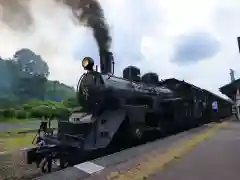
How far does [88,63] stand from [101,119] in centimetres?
181

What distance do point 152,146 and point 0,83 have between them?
32.9 metres

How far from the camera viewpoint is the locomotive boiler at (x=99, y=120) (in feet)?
24.6

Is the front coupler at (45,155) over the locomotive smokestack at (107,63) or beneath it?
beneath

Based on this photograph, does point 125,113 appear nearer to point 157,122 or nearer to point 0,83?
point 157,122

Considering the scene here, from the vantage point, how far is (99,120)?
27.2ft

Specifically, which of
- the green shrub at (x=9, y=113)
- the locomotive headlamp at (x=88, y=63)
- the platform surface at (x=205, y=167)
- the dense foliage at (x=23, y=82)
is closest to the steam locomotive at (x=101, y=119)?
the locomotive headlamp at (x=88, y=63)

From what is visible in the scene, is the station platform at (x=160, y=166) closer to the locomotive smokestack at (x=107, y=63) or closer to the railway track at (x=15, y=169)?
the railway track at (x=15, y=169)

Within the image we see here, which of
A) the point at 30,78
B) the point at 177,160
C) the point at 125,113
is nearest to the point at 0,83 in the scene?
the point at 30,78

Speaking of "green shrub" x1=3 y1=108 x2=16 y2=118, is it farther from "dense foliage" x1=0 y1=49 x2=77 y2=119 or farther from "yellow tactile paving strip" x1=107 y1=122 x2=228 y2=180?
"yellow tactile paving strip" x1=107 y1=122 x2=228 y2=180

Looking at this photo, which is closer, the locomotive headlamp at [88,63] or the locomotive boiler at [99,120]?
the locomotive boiler at [99,120]

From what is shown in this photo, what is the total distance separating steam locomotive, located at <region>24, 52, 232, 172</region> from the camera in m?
7.49

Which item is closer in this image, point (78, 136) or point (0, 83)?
point (78, 136)

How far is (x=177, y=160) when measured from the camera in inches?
269

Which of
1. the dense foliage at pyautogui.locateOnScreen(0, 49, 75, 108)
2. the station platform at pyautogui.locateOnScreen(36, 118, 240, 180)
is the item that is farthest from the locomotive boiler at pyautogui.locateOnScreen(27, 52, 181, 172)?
the dense foliage at pyautogui.locateOnScreen(0, 49, 75, 108)
